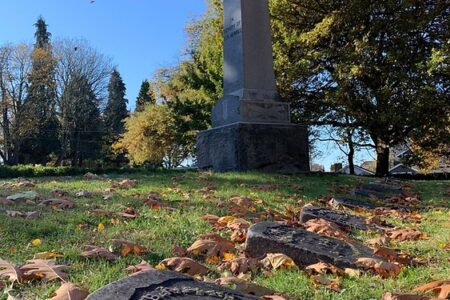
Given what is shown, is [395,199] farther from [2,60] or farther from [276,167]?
[2,60]

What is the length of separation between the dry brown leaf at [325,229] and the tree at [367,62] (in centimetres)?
1081

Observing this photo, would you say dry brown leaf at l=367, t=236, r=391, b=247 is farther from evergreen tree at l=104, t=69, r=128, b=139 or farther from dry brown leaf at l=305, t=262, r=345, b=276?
Answer: evergreen tree at l=104, t=69, r=128, b=139

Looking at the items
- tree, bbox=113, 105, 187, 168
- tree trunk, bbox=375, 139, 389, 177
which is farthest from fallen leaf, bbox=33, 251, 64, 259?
tree, bbox=113, 105, 187, 168

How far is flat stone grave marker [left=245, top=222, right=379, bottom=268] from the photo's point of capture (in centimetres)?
292

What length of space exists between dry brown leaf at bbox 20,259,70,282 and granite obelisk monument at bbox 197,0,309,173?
20.4 ft

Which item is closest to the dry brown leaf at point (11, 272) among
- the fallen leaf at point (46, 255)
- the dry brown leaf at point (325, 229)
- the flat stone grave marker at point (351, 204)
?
the fallen leaf at point (46, 255)

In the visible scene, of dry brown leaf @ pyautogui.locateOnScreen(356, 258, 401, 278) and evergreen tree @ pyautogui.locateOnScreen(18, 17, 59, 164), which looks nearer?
dry brown leaf @ pyautogui.locateOnScreen(356, 258, 401, 278)

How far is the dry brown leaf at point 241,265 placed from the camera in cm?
277

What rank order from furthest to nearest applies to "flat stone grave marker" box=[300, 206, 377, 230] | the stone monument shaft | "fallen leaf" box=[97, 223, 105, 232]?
the stone monument shaft, "flat stone grave marker" box=[300, 206, 377, 230], "fallen leaf" box=[97, 223, 105, 232]

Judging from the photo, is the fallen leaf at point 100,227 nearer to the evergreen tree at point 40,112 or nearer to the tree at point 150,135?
the tree at point 150,135

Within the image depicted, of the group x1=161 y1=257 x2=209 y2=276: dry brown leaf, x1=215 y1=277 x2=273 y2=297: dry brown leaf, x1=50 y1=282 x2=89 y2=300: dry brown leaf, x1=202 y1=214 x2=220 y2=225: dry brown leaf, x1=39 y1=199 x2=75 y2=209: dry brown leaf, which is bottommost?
x1=215 y1=277 x2=273 y2=297: dry brown leaf

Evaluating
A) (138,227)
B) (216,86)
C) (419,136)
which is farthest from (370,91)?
(138,227)

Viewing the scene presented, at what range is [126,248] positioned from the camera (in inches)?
117

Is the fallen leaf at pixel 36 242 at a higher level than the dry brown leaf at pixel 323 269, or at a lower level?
higher
